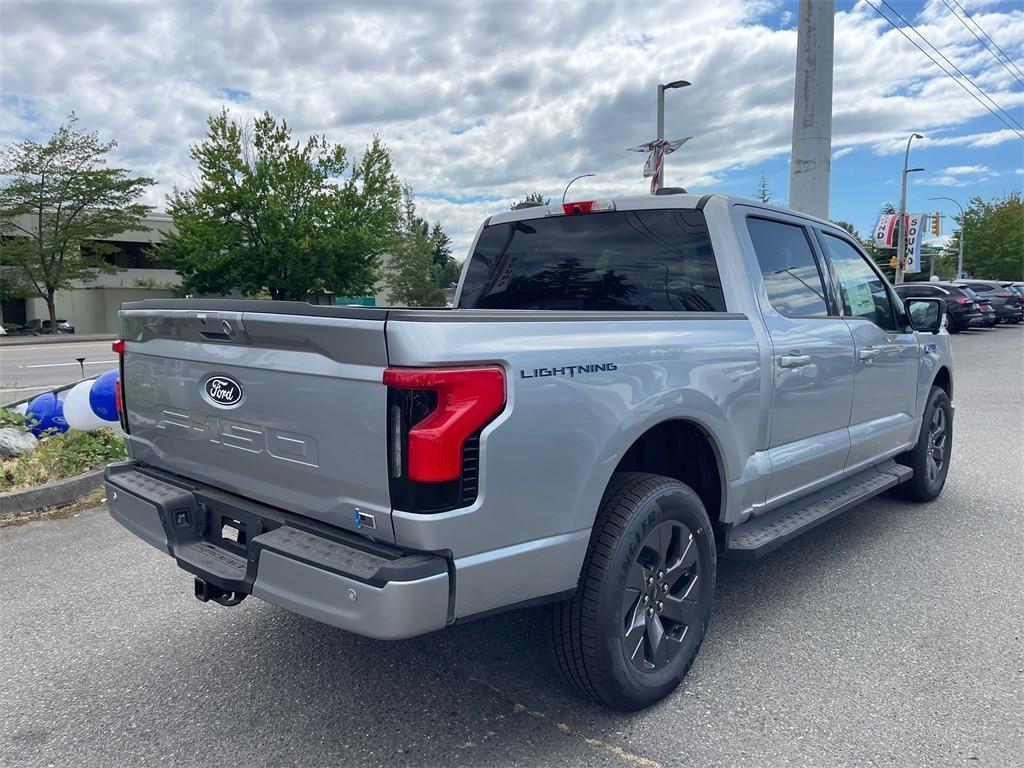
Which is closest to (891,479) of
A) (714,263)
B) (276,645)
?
(714,263)

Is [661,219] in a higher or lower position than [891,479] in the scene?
higher

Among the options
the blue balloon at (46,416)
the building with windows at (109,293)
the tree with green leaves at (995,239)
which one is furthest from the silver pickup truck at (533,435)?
the tree with green leaves at (995,239)

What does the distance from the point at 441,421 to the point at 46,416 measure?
601 centimetres

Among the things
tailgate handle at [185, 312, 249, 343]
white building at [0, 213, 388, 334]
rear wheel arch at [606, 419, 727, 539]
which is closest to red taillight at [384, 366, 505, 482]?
tailgate handle at [185, 312, 249, 343]

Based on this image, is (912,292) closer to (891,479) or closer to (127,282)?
(891,479)

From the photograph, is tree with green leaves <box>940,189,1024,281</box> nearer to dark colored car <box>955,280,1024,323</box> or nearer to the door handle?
dark colored car <box>955,280,1024,323</box>

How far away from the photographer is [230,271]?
33156mm

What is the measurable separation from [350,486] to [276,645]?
1474 millimetres

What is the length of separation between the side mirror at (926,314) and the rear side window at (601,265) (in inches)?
96.7

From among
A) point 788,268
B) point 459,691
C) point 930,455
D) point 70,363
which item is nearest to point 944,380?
point 930,455

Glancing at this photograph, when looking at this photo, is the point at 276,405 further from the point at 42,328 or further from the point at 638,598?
the point at 42,328

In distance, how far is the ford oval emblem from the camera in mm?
2561

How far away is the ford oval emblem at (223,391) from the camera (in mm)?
2561

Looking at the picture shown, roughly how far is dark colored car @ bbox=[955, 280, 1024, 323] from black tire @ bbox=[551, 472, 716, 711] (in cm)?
3157
